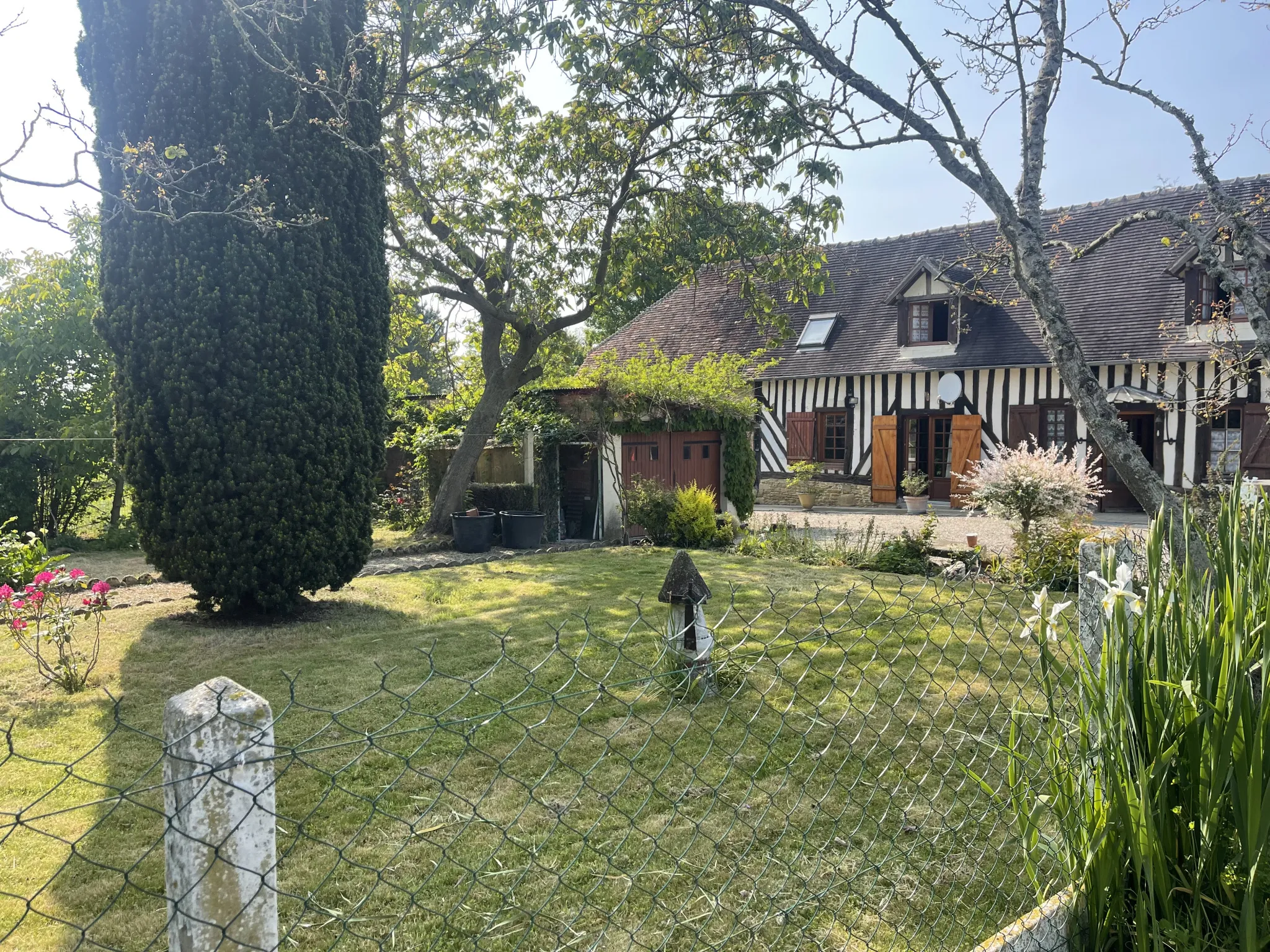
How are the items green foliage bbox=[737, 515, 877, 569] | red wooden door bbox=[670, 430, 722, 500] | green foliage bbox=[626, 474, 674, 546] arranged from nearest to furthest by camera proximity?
green foliage bbox=[737, 515, 877, 569] → green foliage bbox=[626, 474, 674, 546] → red wooden door bbox=[670, 430, 722, 500]

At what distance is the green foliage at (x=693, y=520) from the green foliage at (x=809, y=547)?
1.60ft

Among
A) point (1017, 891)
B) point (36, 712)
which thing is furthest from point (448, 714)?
point (1017, 891)

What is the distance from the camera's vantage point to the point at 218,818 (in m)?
1.12

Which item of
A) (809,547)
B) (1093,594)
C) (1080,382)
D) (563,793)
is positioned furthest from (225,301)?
(809,547)

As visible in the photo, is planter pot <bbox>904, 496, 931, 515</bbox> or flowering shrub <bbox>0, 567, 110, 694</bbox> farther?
planter pot <bbox>904, 496, 931, 515</bbox>

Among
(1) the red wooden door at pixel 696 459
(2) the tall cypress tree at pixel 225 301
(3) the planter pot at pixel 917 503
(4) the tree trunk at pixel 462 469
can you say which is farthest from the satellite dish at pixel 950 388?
(2) the tall cypress tree at pixel 225 301

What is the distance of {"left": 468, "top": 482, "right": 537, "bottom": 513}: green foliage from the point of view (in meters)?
12.1

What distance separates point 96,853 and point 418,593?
16.8 feet

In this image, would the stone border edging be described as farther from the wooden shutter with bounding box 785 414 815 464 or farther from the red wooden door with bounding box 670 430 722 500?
the wooden shutter with bounding box 785 414 815 464

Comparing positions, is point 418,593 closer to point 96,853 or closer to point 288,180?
point 288,180

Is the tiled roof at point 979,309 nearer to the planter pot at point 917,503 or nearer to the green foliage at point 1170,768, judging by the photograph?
the planter pot at point 917,503

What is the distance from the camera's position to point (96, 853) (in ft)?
9.93

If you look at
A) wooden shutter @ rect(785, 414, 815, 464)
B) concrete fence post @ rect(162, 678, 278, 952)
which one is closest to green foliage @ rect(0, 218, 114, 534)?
concrete fence post @ rect(162, 678, 278, 952)

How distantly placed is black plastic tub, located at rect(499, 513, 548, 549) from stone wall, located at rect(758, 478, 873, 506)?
31.6 ft
